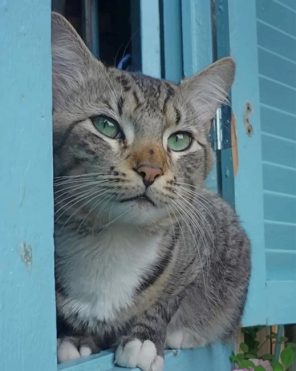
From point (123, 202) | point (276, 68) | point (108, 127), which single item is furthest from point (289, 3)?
point (123, 202)

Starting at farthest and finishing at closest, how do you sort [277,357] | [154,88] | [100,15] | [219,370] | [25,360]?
[100,15], [277,357], [219,370], [154,88], [25,360]

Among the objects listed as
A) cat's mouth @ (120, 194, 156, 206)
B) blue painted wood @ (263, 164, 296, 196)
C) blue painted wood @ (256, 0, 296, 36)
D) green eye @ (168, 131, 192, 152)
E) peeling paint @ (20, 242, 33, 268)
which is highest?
blue painted wood @ (256, 0, 296, 36)

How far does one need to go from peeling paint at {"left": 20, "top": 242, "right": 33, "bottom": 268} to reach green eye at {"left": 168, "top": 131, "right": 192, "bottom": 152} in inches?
22.4

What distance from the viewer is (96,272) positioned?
123 centimetres

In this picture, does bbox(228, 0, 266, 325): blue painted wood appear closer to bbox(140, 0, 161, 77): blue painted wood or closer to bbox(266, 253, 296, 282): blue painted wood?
bbox(266, 253, 296, 282): blue painted wood

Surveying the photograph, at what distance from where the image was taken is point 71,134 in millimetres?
1196

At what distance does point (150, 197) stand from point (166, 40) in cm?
62

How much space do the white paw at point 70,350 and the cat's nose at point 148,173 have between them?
317 millimetres

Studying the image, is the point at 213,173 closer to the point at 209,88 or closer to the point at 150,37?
the point at 209,88

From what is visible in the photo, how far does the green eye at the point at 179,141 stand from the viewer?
129 centimetres

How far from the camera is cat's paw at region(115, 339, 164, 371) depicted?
3.66 feet

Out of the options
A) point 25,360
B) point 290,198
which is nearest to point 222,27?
point 290,198

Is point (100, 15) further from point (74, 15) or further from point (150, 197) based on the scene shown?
point (150, 197)

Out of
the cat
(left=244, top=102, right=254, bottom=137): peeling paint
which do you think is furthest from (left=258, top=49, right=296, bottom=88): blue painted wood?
the cat
